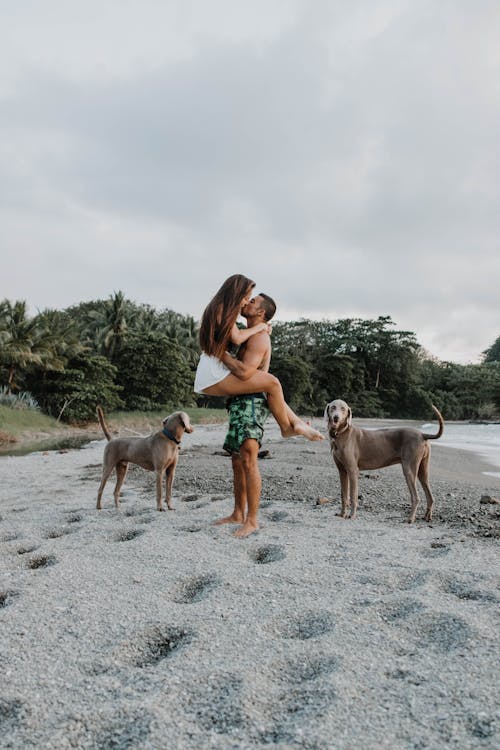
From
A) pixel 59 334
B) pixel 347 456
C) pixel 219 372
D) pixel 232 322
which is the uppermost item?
pixel 59 334

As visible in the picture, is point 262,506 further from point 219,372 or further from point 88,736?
point 88,736

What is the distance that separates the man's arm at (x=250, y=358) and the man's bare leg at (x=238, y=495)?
0.72m

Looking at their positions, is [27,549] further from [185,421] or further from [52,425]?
[52,425]

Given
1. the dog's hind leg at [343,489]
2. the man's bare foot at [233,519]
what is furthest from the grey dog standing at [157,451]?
the dog's hind leg at [343,489]

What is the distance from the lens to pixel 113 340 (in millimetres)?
37969

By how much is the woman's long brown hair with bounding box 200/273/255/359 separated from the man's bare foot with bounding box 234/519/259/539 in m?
1.36

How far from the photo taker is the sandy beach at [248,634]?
5.16 feet

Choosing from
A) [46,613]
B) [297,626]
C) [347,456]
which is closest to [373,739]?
[297,626]

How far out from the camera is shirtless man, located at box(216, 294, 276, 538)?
4.09m

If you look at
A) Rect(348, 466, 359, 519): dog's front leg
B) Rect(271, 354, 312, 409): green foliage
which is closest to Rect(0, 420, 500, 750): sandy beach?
Rect(348, 466, 359, 519): dog's front leg

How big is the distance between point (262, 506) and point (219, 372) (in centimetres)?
176

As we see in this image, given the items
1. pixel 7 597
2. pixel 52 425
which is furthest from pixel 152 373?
pixel 7 597

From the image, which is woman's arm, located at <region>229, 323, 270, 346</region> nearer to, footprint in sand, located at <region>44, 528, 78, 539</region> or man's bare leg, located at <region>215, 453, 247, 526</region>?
man's bare leg, located at <region>215, 453, 247, 526</region>

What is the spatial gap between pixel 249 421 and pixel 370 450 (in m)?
1.41
